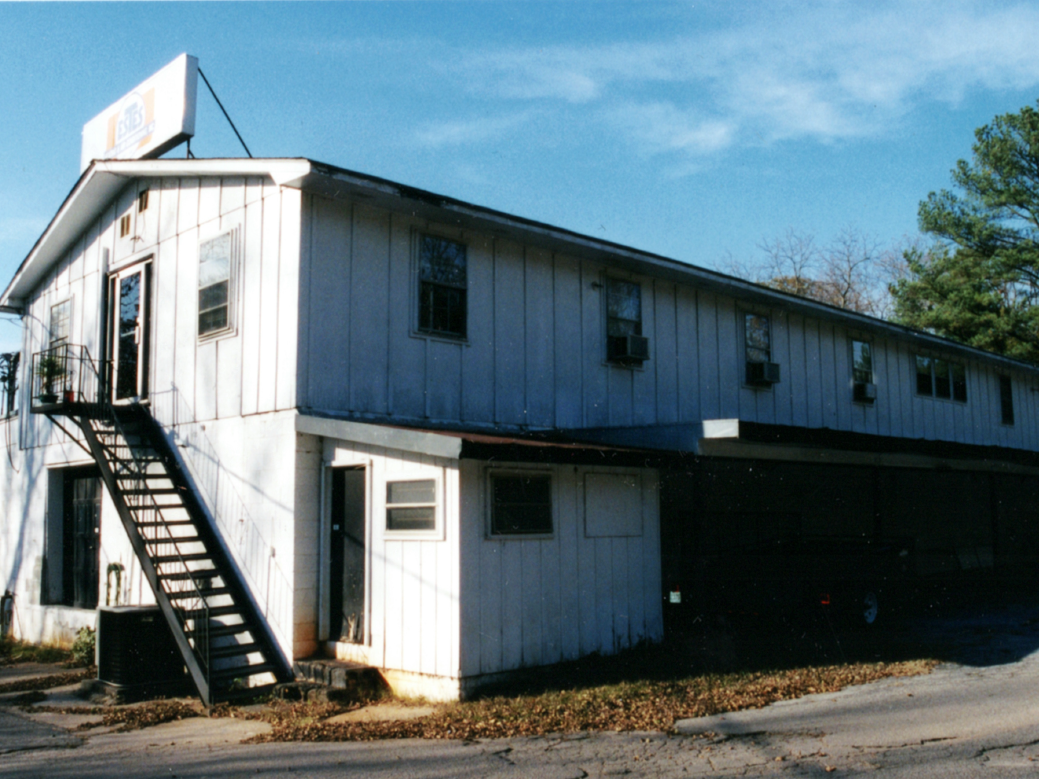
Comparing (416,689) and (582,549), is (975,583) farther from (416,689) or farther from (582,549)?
(416,689)

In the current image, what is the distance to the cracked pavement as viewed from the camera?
673cm

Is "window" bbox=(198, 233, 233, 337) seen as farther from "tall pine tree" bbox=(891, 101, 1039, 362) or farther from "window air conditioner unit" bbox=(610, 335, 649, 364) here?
"tall pine tree" bbox=(891, 101, 1039, 362)

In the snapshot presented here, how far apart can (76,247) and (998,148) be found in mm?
28158

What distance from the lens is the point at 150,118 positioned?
15008 mm

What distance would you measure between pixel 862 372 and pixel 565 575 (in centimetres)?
1205

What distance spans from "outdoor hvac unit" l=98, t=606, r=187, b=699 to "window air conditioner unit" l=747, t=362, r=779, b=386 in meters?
10.8

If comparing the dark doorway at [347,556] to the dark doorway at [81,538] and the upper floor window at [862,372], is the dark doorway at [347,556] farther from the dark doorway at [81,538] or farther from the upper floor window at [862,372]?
the upper floor window at [862,372]

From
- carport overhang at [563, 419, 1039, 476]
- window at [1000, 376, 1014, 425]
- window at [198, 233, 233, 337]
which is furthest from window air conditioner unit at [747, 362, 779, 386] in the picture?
window at [1000, 376, 1014, 425]

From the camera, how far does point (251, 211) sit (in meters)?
12.2

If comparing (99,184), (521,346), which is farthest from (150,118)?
(521,346)

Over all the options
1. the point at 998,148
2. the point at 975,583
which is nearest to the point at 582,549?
the point at 975,583

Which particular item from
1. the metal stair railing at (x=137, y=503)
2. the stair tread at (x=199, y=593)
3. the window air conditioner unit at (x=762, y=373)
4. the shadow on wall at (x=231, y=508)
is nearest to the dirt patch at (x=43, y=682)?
the metal stair railing at (x=137, y=503)

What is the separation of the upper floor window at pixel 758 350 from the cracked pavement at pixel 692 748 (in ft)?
27.2

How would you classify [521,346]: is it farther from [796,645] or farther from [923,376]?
[923,376]
